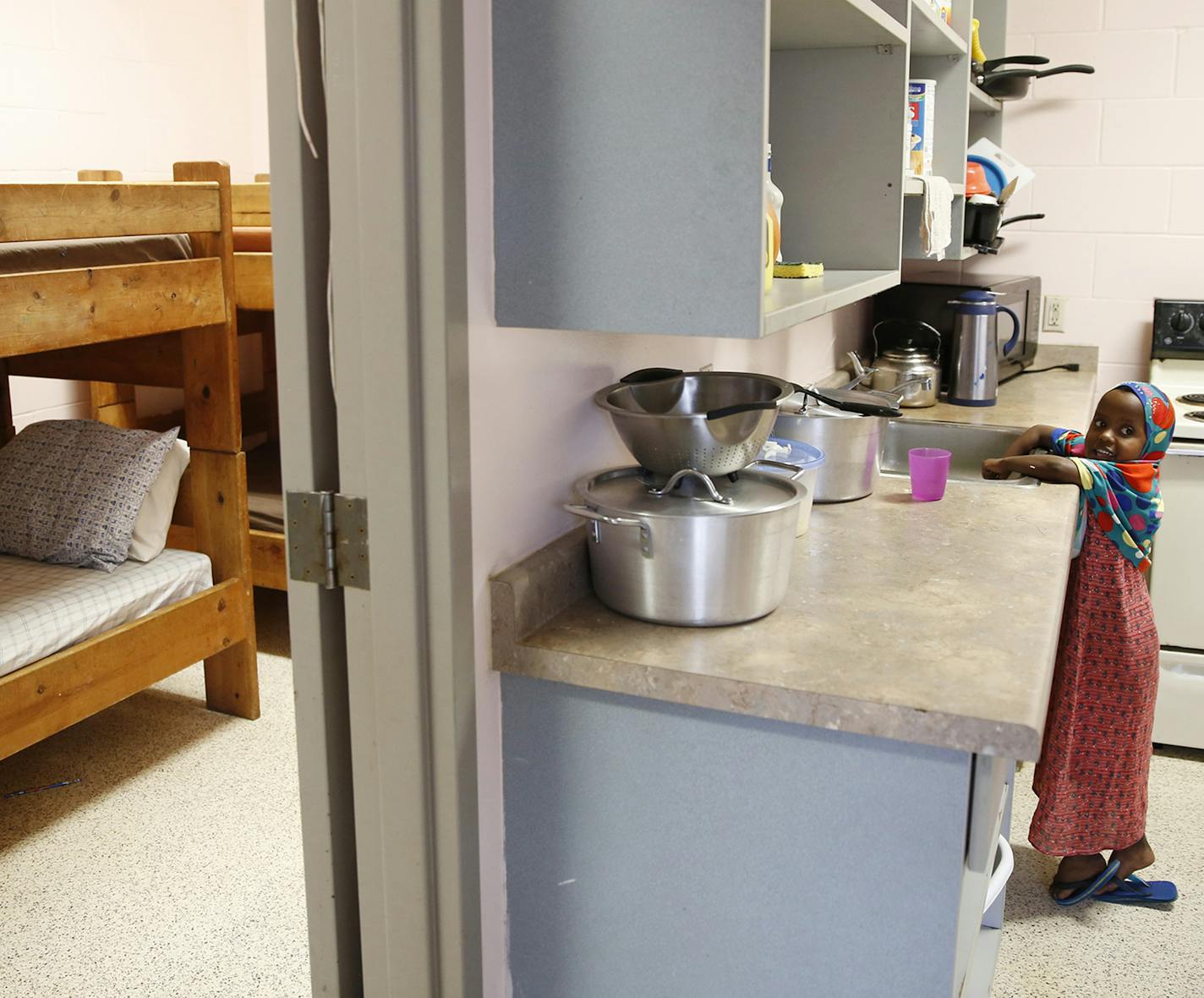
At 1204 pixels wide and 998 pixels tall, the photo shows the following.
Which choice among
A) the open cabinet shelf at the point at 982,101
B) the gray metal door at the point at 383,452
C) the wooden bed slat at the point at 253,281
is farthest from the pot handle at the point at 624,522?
the wooden bed slat at the point at 253,281

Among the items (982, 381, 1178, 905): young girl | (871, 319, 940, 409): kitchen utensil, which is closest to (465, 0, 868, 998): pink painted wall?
(982, 381, 1178, 905): young girl

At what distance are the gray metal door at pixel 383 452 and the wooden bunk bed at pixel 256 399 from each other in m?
1.72

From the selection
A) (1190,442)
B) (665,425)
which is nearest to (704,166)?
(665,425)

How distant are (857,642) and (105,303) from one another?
194cm

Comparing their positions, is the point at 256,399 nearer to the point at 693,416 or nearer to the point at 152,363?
the point at 152,363

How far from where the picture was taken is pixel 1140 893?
2.30 meters

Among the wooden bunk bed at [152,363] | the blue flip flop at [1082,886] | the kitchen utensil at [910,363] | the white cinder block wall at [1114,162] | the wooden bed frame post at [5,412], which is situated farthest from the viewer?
the wooden bed frame post at [5,412]

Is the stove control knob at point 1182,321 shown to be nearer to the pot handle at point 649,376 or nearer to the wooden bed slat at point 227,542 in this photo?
the pot handle at point 649,376

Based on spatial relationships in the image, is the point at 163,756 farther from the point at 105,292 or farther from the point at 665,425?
the point at 665,425

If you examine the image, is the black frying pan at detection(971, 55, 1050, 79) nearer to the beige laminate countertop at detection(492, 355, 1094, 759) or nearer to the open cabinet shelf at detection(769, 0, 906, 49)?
the open cabinet shelf at detection(769, 0, 906, 49)

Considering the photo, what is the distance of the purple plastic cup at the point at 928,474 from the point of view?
1.89 metres

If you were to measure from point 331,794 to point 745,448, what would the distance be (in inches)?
24.5

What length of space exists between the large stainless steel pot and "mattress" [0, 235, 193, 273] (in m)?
1.65

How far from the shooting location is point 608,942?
1.37 meters
